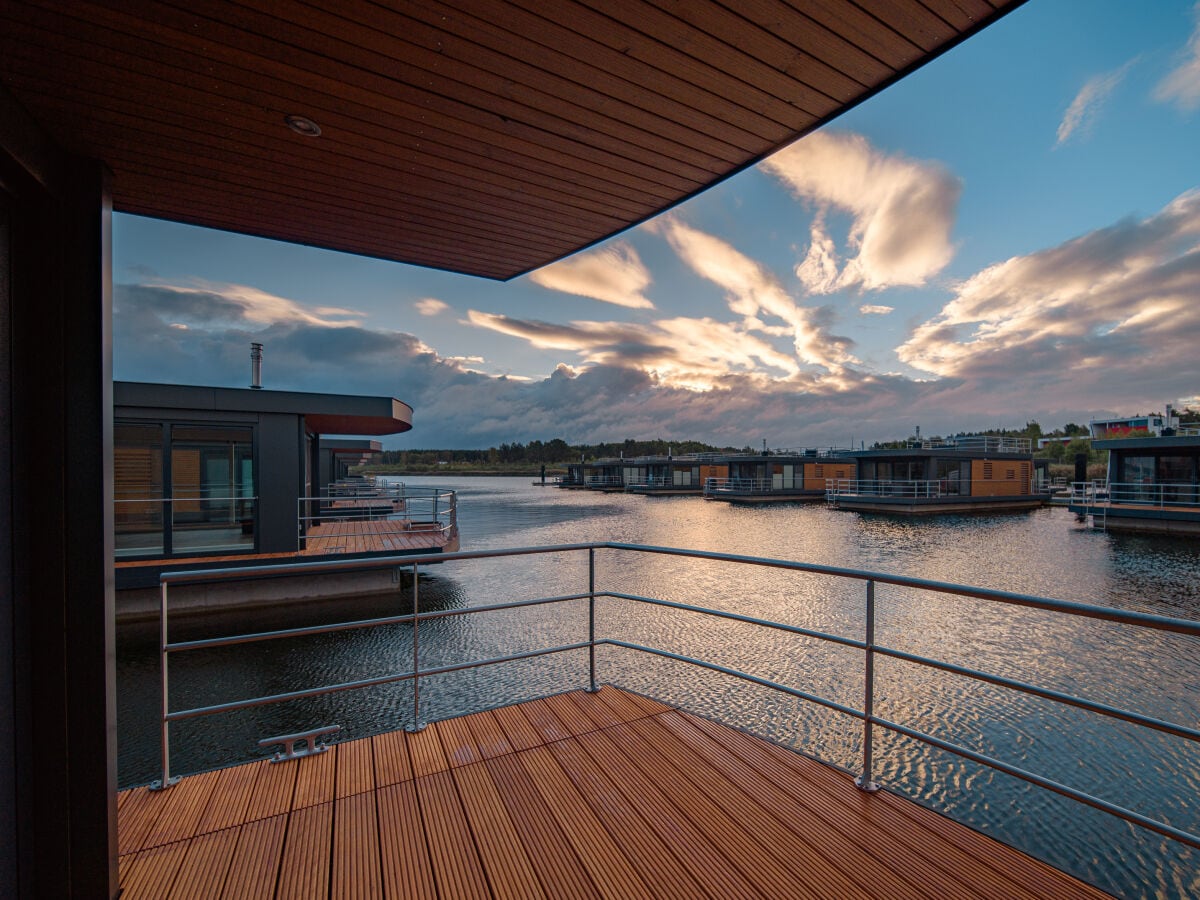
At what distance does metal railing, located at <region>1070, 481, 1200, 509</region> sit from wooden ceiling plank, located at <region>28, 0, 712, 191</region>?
23.1 metres

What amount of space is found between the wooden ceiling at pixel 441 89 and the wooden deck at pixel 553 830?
92.8 inches

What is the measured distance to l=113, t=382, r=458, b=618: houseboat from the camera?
7.36 metres

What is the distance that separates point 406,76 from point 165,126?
0.83m

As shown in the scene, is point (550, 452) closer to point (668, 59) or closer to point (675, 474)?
point (675, 474)

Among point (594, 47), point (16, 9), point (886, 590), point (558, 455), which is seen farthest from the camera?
point (558, 455)

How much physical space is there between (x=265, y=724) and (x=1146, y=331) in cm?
4005

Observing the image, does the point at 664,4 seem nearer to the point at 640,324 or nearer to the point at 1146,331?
the point at 640,324

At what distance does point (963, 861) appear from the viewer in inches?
62.2

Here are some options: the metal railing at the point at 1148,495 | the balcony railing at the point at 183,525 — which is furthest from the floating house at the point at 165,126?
the metal railing at the point at 1148,495

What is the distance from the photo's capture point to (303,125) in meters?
1.66

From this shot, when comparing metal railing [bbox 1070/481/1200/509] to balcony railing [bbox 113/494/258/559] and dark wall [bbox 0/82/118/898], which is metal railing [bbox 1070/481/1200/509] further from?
balcony railing [bbox 113/494/258/559]

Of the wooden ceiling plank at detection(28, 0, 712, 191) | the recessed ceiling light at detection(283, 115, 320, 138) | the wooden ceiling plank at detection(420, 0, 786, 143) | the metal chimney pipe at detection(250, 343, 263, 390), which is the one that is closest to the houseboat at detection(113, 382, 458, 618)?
the metal chimney pipe at detection(250, 343, 263, 390)

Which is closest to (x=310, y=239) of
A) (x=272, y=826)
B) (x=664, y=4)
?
(x=664, y=4)

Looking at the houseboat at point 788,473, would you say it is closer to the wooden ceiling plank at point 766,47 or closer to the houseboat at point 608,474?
the houseboat at point 608,474
